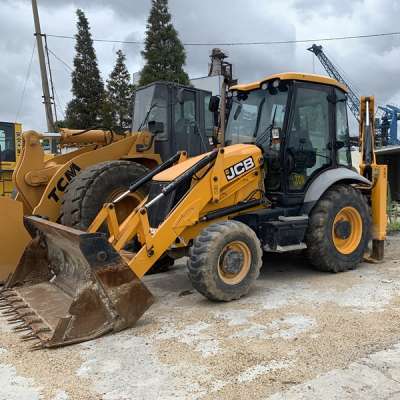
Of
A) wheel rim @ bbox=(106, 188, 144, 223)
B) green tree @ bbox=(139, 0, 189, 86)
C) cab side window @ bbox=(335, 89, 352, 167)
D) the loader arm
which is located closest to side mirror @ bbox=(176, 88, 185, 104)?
the loader arm

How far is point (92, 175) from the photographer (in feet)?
20.8

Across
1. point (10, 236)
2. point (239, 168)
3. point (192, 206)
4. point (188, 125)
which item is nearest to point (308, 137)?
point (239, 168)

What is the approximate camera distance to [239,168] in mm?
5773

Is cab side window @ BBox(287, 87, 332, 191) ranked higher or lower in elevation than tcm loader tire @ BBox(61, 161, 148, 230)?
higher

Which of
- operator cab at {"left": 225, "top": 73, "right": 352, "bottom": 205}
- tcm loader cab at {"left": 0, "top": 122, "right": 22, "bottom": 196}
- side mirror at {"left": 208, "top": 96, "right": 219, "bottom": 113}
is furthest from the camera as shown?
tcm loader cab at {"left": 0, "top": 122, "right": 22, "bottom": 196}

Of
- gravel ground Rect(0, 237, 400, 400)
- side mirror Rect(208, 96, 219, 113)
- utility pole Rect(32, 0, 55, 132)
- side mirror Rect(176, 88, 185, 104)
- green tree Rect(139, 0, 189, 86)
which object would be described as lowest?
gravel ground Rect(0, 237, 400, 400)

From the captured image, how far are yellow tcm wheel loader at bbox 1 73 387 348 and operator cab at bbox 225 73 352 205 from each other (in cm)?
1

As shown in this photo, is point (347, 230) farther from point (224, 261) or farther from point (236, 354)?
point (236, 354)

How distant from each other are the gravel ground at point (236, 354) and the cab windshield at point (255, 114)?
84.6 inches

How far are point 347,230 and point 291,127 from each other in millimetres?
1613

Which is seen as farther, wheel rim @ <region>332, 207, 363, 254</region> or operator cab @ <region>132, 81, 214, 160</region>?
operator cab @ <region>132, 81, 214, 160</region>

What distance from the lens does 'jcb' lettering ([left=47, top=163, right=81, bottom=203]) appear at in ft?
22.0

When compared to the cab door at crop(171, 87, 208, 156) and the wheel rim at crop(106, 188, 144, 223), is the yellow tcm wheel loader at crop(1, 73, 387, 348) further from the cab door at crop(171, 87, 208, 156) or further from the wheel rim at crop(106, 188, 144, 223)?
the cab door at crop(171, 87, 208, 156)

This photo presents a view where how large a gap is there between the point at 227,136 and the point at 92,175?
6.39ft
